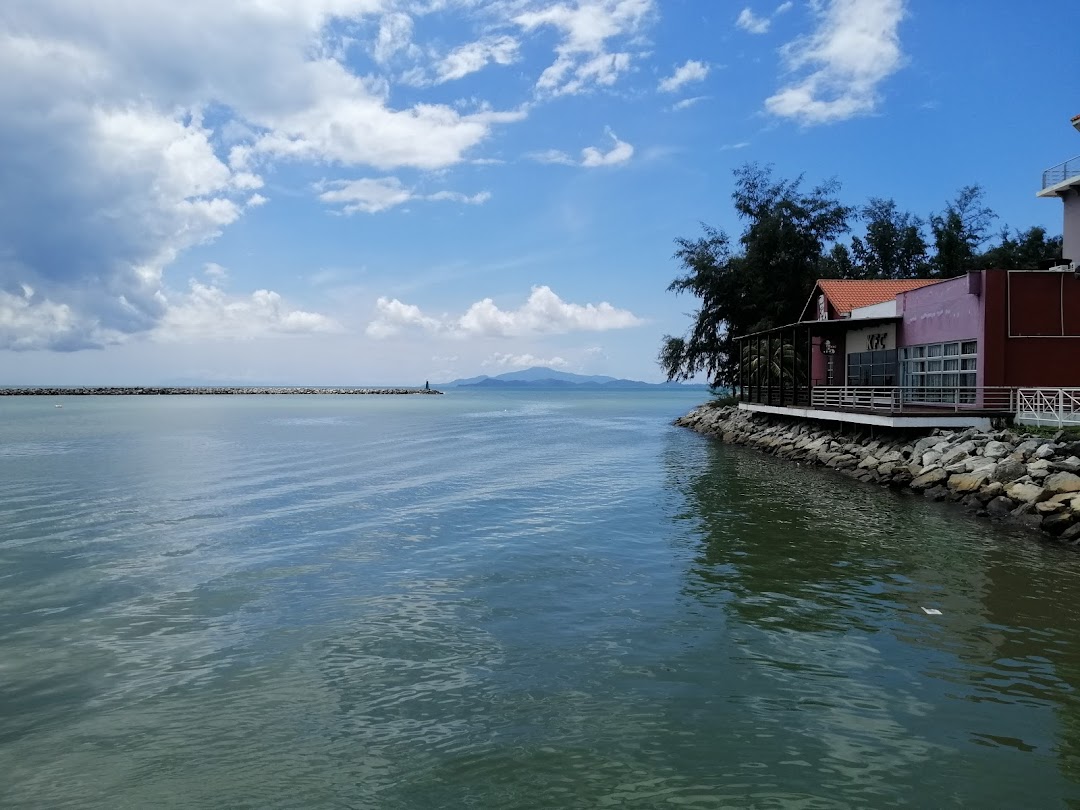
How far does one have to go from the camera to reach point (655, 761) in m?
6.01

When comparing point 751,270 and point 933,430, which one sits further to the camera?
point 751,270

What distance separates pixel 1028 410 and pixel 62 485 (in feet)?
90.5

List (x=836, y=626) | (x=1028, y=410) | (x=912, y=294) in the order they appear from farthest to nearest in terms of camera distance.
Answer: (x=912, y=294) → (x=1028, y=410) → (x=836, y=626)

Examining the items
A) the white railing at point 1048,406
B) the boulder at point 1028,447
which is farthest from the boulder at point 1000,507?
the white railing at point 1048,406

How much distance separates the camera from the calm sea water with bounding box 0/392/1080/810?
580 cm

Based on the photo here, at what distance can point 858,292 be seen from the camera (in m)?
36.0

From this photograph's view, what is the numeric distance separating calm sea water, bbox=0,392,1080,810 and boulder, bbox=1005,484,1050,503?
4.96 feet

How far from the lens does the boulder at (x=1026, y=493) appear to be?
15.9m

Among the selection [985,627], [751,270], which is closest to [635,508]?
[985,627]

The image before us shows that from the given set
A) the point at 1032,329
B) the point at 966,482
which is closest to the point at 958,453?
the point at 966,482

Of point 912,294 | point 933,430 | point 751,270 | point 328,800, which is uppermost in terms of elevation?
point 751,270

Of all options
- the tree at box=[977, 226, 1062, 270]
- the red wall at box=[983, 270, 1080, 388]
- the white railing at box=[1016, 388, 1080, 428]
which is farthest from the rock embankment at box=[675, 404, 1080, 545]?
the tree at box=[977, 226, 1062, 270]

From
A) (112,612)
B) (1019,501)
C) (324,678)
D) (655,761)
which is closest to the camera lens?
(655,761)

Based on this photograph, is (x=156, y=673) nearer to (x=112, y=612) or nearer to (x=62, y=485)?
(x=112, y=612)
